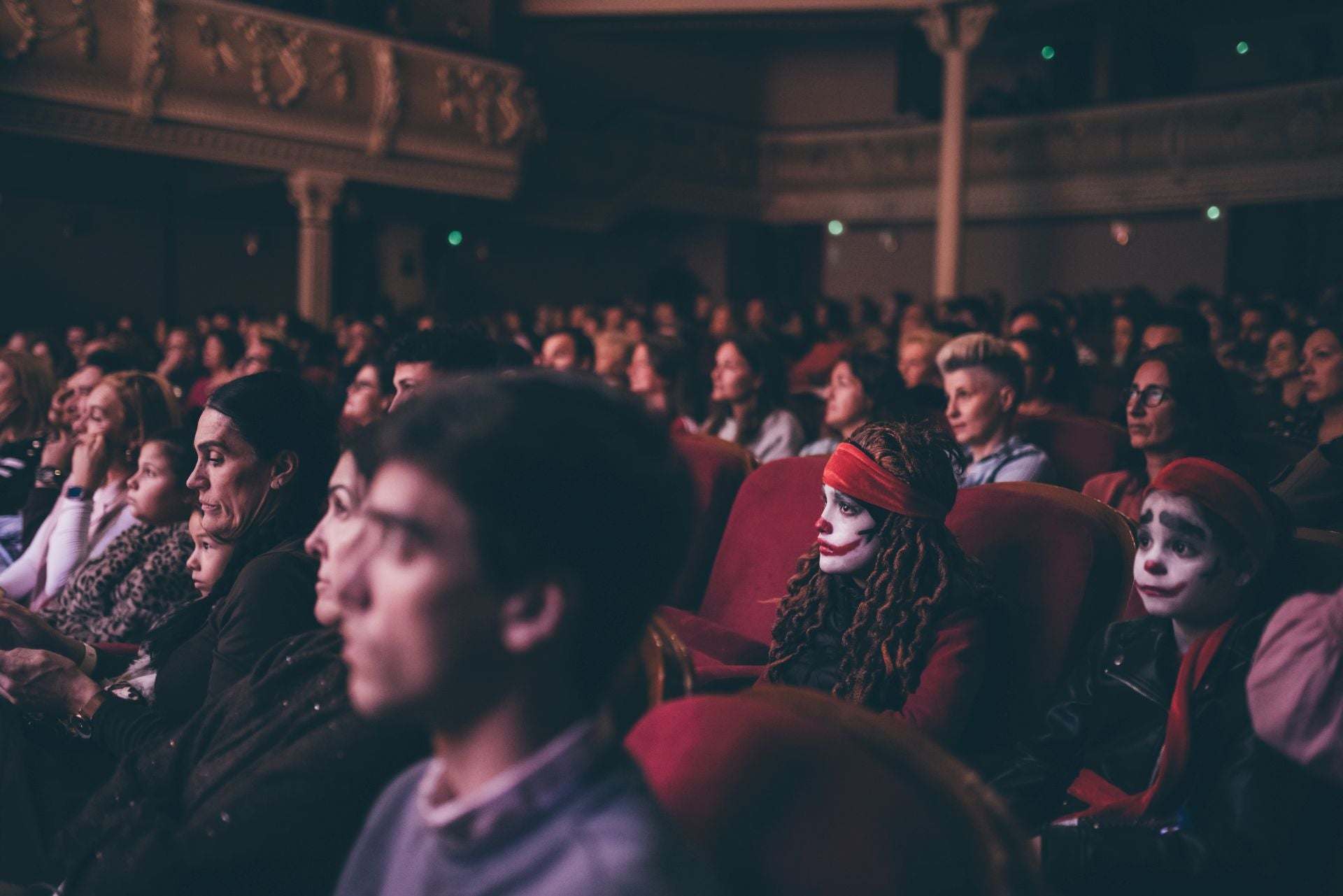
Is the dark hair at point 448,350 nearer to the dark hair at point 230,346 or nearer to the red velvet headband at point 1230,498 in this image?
the red velvet headband at point 1230,498

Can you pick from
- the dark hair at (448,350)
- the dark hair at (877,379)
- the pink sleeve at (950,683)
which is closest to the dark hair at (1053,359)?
the dark hair at (877,379)

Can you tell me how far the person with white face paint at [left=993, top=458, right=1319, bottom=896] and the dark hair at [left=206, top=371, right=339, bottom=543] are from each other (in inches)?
45.8

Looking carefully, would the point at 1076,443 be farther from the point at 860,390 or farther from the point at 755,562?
the point at 755,562

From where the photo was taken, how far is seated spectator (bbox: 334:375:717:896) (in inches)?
29.9

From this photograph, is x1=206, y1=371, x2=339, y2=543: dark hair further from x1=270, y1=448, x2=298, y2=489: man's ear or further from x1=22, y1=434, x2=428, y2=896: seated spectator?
x1=22, y1=434, x2=428, y2=896: seated spectator

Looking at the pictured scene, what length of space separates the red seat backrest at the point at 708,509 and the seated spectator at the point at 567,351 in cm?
179

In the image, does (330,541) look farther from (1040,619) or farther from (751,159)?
(751,159)

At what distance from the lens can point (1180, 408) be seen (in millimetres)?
2729

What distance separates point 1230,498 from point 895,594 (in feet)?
1.71

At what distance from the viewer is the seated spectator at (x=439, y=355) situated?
259 centimetres

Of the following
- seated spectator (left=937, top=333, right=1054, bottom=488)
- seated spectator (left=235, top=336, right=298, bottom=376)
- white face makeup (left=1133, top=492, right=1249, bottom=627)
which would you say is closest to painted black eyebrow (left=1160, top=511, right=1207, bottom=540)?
white face makeup (left=1133, top=492, right=1249, bottom=627)

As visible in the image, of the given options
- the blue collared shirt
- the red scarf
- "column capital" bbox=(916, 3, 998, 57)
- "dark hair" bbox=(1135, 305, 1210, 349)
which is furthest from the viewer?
"column capital" bbox=(916, 3, 998, 57)

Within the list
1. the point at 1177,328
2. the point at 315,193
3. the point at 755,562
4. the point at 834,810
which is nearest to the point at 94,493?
the point at 755,562

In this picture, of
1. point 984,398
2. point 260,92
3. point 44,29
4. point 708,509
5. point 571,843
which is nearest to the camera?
point 571,843
